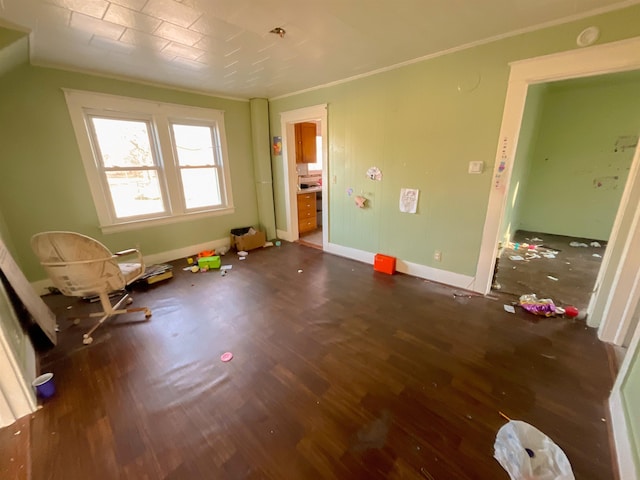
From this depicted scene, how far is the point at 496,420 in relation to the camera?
149 centimetres

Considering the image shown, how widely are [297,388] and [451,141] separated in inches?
110

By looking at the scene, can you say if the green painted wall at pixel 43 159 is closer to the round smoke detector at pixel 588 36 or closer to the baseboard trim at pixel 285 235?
the baseboard trim at pixel 285 235

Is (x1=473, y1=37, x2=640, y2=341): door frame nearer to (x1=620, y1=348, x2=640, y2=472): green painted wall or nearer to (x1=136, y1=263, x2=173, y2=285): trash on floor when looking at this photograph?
(x1=620, y1=348, x2=640, y2=472): green painted wall

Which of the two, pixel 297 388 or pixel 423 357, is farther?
pixel 423 357

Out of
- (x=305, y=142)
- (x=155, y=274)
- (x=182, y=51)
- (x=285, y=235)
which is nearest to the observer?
(x=182, y=51)

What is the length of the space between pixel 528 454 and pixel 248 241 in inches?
159

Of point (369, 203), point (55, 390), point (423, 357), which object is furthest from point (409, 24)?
point (55, 390)

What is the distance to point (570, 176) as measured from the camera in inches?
181

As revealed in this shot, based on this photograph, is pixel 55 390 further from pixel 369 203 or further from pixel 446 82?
pixel 446 82

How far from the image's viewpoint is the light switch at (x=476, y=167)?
2.63m

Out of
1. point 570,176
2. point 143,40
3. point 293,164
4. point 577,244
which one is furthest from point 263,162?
point 577,244

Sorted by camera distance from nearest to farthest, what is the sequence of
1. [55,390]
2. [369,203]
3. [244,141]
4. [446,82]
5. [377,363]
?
[55,390] < [377,363] < [446,82] < [369,203] < [244,141]

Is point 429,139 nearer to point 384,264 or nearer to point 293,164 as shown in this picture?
point 384,264

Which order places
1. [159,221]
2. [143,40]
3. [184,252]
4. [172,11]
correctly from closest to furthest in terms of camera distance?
[172,11] < [143,40] < [159,221] < [184,252]
